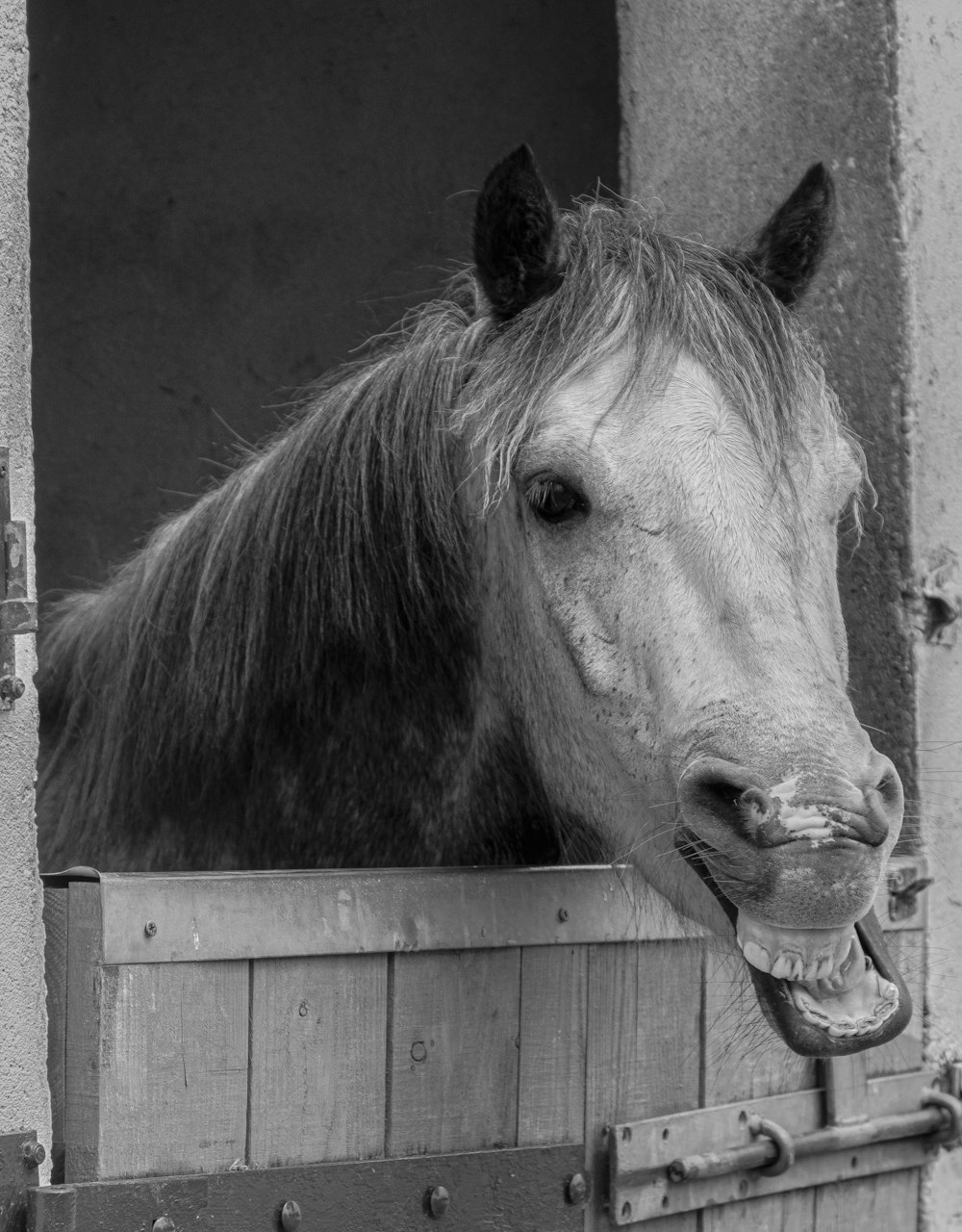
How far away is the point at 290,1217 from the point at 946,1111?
131cm

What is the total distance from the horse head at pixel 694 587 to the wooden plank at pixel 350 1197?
41 cm

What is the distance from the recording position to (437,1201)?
6.00 ft

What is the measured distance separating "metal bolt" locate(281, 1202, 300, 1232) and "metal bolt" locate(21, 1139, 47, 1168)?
310mm

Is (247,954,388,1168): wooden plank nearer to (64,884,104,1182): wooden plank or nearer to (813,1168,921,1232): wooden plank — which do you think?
(64,884,104,1182): wooden plank

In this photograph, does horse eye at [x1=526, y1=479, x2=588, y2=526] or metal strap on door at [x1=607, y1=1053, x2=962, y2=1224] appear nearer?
horse eye at [x1=526, y1=479, x2=588, y2=526]

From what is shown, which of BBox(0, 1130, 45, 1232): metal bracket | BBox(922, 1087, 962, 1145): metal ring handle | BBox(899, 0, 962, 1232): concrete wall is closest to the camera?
BBox(0, 1130, 45, 1232): metal bracket

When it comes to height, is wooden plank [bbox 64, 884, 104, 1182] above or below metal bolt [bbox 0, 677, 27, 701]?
below


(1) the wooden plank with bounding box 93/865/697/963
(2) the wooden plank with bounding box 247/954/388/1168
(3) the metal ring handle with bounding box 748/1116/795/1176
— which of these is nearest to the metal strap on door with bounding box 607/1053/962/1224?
(3) the metal ring handle with bounding box 748/1116/795/1176

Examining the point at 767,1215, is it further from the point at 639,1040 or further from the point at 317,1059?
the point at 317,1059

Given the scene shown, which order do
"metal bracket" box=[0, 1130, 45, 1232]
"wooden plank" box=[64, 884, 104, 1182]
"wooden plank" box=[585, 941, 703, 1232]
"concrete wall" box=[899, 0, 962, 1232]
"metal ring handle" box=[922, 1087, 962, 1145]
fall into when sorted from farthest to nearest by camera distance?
"concrete wall" box=[899, 0, 962, 1232]
"metal ring handle" box=[922, 1087, 962, 1145]
"wooden plank" box=[585, 941, 703, 1232]
"wooden plank" box=[64, 884, 104, 1182]
"metal bracket" box=[0, 1130, 45, 1232]

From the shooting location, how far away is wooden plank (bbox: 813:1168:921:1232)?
238cm

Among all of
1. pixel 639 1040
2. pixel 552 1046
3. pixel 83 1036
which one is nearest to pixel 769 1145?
pixel 639 1040

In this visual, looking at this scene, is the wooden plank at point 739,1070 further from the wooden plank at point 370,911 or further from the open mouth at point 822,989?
the open mouth at point 822,989

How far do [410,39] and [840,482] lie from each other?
3010mm
